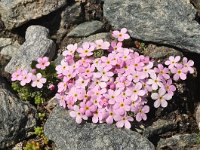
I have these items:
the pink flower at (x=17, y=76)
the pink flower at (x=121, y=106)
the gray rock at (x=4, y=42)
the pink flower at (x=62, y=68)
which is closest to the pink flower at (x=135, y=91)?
the pink flower at (x=121, y=106)

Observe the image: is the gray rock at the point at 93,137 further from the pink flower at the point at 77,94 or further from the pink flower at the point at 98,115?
the pink flower at the point at 77,94

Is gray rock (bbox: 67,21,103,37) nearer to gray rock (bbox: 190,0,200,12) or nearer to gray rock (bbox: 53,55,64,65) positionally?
A: gray rock (bbox: 53,55,64,65)

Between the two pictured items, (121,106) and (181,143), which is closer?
(121,106)

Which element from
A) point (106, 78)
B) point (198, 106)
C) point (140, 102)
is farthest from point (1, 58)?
point (198, 106)

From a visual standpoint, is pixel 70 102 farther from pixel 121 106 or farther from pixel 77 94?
pixel 121 106

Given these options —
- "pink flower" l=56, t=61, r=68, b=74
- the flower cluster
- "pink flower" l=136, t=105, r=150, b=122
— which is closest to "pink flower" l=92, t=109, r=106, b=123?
the flower cluster

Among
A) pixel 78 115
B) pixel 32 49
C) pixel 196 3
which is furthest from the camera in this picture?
pixel 32 49

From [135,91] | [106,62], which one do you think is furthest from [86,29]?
[135,91]
